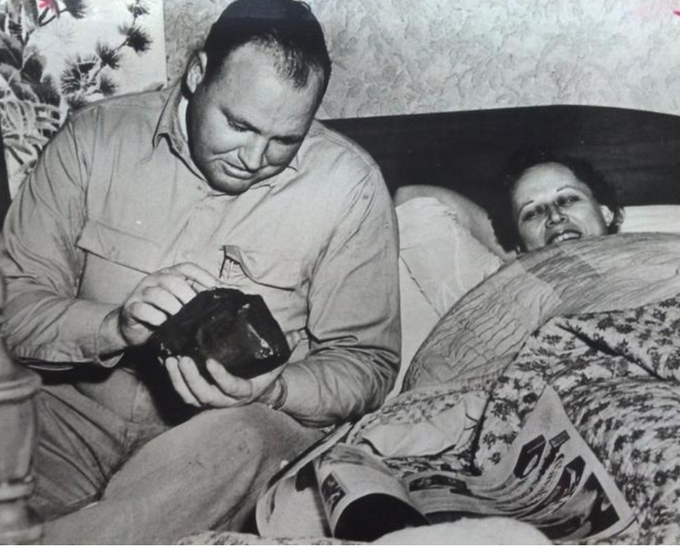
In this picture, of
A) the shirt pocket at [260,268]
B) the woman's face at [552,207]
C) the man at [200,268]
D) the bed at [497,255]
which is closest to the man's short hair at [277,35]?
the man at [200,268]

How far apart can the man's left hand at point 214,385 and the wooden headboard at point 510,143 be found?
0.35 meters

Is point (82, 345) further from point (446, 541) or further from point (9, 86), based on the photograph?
point (446, 541)

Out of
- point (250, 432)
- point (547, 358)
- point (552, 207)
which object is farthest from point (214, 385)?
point (552, 207)

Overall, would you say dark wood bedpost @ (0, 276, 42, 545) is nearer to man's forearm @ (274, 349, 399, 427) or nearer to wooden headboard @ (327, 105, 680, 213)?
man's forearm @ (274, 349, 399, 427)

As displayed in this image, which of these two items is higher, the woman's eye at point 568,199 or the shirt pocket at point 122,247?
the woman's eye at point 568,199

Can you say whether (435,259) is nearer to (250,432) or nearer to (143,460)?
(250,432)

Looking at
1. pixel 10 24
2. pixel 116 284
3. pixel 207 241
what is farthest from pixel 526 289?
pixel 10 24

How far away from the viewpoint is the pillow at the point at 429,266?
1.29 meters

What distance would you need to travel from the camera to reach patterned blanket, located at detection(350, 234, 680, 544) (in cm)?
117

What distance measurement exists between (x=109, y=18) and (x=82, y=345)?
46cm

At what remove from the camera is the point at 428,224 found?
130 cm

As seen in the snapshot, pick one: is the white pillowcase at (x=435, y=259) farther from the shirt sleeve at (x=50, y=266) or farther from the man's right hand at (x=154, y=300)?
the shirt sleeve at (x=50, y=266)

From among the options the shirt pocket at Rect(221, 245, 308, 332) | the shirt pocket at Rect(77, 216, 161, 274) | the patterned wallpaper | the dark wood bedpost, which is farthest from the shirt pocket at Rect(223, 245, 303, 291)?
the dark wood bedpost

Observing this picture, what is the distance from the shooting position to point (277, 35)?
3.95ft
